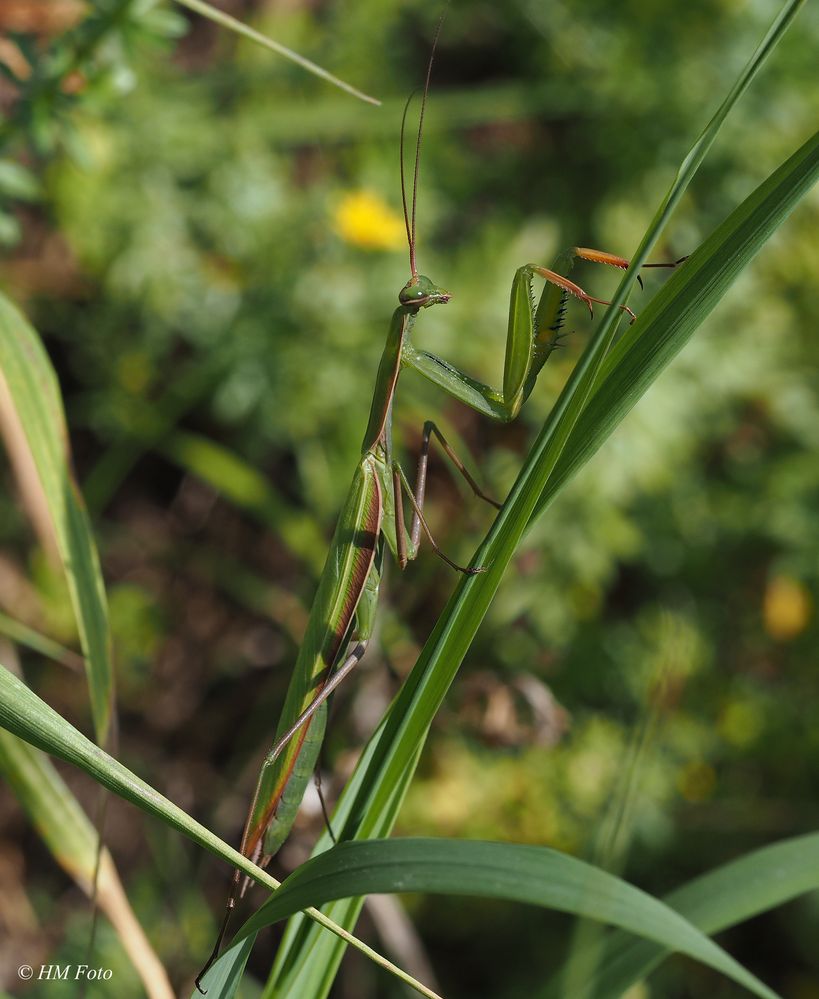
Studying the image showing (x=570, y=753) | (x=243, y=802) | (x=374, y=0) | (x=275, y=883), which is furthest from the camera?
(x=374, y=0)

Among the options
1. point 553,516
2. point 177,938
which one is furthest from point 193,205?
point 177,938

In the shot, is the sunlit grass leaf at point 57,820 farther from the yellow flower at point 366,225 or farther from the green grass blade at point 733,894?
the yellow flower at point 366,225

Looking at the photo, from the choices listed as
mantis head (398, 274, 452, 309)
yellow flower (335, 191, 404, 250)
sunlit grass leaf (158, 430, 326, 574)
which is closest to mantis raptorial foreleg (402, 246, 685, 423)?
mantis head (398, 274, 452, 309)

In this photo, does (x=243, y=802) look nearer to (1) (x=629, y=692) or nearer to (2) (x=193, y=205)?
(1) (x=629, y=692)

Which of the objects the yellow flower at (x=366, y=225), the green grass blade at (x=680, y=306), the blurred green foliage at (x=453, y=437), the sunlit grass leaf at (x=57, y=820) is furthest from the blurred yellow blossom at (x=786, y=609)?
the sunlit grass leaf at (x=57, y=820)

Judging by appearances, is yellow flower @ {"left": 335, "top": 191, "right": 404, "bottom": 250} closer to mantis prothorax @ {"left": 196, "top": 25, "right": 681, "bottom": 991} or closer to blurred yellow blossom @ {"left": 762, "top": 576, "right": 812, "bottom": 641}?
mantis prothorax @ {"left": 196, "top": 25, "right": 681, "bottom": 991}

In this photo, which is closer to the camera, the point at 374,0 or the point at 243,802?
the point at 243,802

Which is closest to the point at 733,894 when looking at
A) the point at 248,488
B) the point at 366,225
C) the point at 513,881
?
the point at 513,881
